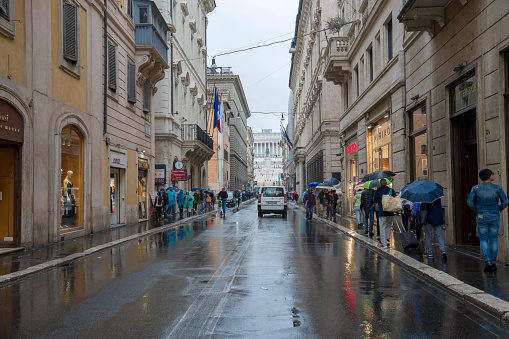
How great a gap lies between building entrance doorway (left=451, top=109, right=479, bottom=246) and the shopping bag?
158 cm

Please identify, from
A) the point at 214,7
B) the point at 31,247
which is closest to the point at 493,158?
the point at 31,247

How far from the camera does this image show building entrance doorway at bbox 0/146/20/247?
42.1ft

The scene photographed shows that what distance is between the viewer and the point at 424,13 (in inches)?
515

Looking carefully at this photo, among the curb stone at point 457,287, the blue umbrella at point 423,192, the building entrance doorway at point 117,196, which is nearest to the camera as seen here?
the curb stone at point 457,287

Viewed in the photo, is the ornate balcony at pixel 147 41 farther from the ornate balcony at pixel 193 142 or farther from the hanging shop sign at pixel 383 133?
the hanging shop sign at pixel 383 133

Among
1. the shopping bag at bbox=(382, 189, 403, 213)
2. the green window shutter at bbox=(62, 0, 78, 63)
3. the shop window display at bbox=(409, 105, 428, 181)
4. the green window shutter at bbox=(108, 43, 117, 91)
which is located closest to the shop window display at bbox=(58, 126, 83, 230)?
the green window shutter at bbox=(62, 0, 78, 63)

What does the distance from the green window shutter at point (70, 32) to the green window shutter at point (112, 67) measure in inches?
139

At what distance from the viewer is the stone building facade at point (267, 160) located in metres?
164

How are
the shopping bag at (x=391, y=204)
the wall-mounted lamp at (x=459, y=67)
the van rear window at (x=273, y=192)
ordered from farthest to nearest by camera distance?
1. the van rear window at (x=273, y=192)
2. the shopping bag at (x=391, y=204)
3. the wall-mounted lamp at (x=459, y=67)

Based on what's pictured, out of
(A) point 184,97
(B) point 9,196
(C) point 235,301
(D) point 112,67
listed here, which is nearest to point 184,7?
(A) point 184,97

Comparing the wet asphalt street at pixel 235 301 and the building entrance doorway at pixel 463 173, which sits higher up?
the building entrance doorway at pixel 463 173

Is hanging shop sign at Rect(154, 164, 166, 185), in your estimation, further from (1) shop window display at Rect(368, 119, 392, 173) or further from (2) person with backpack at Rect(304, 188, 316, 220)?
(1) shop window display at Rect(368, 119, 392, 173)

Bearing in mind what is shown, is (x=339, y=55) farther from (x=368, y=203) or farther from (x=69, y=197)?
(x=69, y=197)

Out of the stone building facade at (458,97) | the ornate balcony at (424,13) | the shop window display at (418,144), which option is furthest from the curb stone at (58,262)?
the ornate balcony at (424,13)
